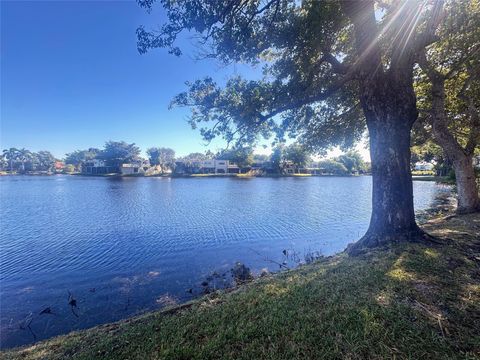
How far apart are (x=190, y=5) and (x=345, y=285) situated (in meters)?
6.56

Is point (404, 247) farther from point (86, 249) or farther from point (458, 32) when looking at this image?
point (86, 249)

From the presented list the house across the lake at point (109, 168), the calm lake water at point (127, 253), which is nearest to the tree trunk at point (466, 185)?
the calm lake water at point (127, 253)

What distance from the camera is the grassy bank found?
273cm

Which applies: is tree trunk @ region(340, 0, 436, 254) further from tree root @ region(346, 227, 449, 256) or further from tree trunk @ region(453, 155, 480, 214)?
tree trunk @ region(453, 155, 480, 214)

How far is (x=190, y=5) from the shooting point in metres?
5.12

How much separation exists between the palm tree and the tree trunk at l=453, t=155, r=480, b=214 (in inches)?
6521

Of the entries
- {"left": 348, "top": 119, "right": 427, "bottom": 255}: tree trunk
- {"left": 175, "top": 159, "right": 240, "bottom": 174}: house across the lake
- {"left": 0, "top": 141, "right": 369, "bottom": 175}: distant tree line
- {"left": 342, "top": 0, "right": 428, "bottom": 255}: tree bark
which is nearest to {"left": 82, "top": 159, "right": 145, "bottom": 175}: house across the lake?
{"left": 0, "top": 141, "right": 369, "bottom": 175}: distant tree line

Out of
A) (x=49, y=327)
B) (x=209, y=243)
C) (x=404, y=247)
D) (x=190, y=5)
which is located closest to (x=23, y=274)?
(x=49, y=327)

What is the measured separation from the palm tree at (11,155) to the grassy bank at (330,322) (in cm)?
16077

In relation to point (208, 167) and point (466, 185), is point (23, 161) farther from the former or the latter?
point (466, 185)

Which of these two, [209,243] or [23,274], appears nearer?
[23,274]

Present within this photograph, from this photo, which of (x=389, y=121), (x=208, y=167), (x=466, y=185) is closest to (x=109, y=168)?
(x=208, y=167)

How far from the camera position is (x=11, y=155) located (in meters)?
119

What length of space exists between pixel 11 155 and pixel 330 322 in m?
166
